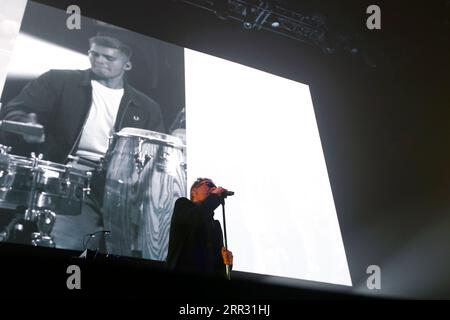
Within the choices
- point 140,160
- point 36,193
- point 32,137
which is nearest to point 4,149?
point 32,137

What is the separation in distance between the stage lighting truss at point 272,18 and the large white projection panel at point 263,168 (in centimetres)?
43

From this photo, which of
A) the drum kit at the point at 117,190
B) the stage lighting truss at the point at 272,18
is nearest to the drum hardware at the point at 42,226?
the drum kit at the point at 117,190

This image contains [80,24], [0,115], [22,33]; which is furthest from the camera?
[80,24]

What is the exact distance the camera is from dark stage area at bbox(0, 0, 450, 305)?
3791 mm

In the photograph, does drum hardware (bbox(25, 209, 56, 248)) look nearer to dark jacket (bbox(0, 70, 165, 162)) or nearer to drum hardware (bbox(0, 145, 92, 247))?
drum hardware (bbox(0, 145, 92, 247))

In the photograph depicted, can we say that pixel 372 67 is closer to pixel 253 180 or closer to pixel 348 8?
pixel 348 8

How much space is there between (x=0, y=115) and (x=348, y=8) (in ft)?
9.66

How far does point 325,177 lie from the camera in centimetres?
370

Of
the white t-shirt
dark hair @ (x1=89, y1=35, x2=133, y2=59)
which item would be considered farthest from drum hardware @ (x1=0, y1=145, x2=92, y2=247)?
dark hair @ (x1=89, y1=35, x2=133, y2=59)

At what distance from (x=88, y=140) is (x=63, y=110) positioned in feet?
0.84

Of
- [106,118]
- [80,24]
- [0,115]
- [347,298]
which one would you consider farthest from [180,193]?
[347,298]

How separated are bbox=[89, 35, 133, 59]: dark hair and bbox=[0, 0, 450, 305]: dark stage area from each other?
196 millimetres

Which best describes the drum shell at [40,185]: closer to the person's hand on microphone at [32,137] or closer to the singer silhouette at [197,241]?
the person's hand on microphone at [32,137]

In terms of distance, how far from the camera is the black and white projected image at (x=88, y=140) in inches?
99.4
